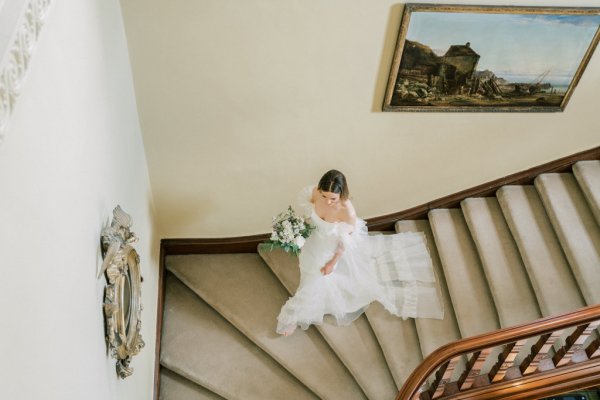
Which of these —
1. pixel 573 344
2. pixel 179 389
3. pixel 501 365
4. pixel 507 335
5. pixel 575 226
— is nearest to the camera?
pixel 507 335

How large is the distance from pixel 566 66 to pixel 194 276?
368 cm

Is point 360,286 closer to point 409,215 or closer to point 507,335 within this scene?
point 409,215

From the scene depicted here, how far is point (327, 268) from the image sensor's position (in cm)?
491

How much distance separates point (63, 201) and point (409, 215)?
3813 mm

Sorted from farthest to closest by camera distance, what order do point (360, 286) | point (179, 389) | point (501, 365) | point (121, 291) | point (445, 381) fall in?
1. point (179, 389)
2. point (360, 286)
3. point (445, 381)
4. point (501, 365)
5. point (121, 291)

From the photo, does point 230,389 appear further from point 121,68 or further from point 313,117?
point 121,68

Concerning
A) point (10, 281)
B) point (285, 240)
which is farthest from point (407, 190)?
point (10, 281)

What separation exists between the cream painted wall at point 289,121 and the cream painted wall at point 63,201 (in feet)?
1.88

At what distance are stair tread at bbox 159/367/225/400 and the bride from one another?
0.84 meters

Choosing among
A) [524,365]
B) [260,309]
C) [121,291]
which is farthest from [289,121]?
[524,365]

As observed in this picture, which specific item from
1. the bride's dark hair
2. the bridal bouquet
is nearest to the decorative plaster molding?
the bride's dark hair

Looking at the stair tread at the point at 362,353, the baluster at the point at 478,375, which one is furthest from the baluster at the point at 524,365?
the stair tread at the point at 362,353

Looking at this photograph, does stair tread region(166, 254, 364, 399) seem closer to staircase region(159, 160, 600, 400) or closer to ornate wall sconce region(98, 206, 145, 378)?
staircase region(159, 160, 600, 400)

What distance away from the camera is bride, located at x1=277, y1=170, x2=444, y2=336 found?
4974 mm
